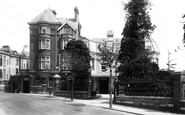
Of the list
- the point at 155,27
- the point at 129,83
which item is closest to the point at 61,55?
the point at 155,27

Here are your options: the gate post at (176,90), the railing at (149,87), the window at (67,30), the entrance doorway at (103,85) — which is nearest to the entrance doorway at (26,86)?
the window at (67,30)

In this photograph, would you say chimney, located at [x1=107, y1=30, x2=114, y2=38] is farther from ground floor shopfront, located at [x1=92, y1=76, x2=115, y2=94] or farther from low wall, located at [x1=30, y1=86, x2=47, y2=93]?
low wall, located at [x1=30, y1=86, x2=47, y2=93]

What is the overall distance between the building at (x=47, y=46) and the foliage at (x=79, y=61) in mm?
6604

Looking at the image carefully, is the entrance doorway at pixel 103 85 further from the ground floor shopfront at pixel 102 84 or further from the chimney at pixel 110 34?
the chimney at pixel 110 34

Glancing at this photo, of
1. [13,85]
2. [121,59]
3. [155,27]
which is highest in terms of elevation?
[155,27]

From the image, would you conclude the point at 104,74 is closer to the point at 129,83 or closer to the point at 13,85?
the point at 13,85

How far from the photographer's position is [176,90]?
1866 centimetres

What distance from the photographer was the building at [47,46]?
53.4 m

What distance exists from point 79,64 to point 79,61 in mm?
446

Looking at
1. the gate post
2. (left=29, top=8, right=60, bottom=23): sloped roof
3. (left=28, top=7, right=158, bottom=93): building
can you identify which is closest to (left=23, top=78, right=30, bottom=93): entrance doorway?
(left=28, top=7, right=158, bottom=93): building

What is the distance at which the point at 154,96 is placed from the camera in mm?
21578

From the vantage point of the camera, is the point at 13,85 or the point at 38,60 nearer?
the point at 38,60

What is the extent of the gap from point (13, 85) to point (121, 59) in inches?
1399

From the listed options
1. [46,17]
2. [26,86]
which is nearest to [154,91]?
[46,17]
